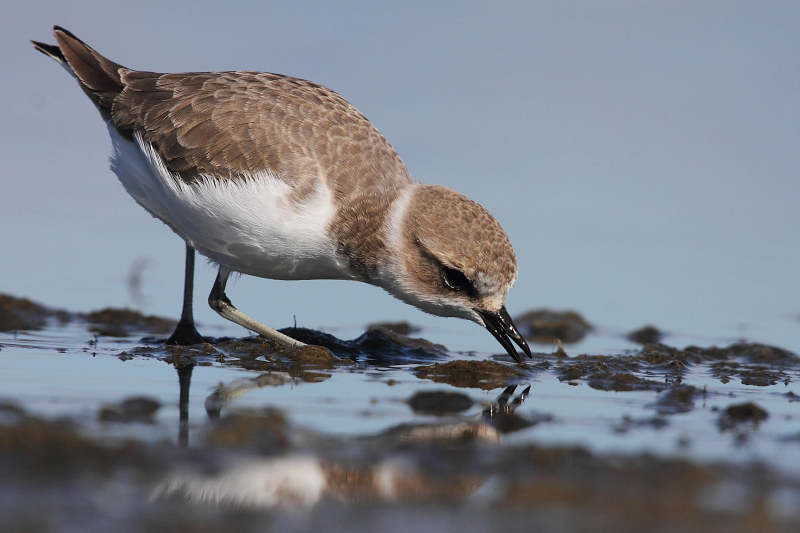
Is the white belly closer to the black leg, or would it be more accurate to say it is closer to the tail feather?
the black leg

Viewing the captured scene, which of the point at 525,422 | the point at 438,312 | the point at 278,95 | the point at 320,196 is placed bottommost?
the point at 525,422

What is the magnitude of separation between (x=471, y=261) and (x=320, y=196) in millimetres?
1285

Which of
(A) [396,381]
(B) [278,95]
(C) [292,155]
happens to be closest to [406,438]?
(A) [396,381]

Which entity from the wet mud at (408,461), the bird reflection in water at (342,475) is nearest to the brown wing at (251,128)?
the wet mud at (408,461)

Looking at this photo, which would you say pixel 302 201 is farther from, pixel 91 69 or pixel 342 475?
pixel 342 475

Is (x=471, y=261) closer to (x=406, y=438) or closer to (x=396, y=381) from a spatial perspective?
(x=396, y=381)

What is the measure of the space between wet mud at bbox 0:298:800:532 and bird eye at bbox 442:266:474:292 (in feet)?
2.96

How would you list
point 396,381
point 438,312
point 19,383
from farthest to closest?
point 438,312 → point 396,381 → point 19,383

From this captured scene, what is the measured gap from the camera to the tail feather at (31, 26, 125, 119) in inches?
316

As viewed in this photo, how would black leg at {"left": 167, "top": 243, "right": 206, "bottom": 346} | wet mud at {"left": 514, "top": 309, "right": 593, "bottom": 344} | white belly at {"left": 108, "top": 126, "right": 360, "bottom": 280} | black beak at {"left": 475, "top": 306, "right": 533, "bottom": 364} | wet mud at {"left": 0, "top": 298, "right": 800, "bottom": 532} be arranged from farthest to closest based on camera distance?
wet mud at {"left": 514, "top": 309, "right": 593, "bottom": 344}
black leg at {"left": 167, "top": 243, "right": 206, "bottom": 346}
black beak at {"left": 475, "top": 306, "right": 533, "bottom": 364}
white belly at {"left": 108, "top": 126, "right": 360, "bottom": 280}
wet mud at {"left": 0, "top": 298, "right": 800, "bottom": 532}

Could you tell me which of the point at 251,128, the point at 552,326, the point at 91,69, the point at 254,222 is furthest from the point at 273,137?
the point at 552,326

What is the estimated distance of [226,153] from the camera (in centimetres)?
708

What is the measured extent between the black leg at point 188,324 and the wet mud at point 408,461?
4.72 ft

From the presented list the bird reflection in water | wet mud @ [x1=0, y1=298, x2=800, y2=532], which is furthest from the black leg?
the bird reflection in water
